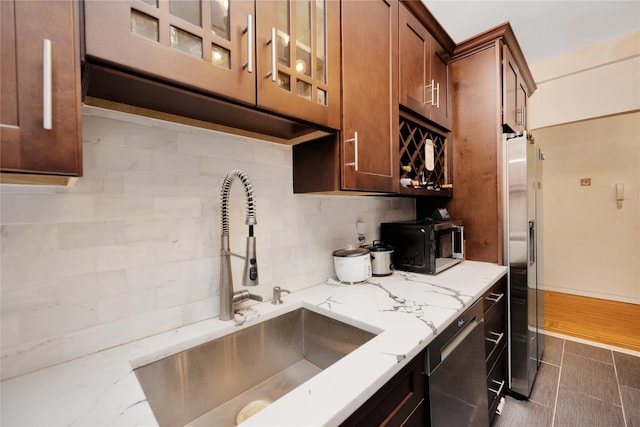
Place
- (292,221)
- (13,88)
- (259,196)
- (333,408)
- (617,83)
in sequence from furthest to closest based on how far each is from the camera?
(617,83) < (292,221) < (259,196) < (333,408) < (13,88)

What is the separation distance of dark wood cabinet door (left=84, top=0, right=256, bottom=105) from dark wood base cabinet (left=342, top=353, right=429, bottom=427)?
88 cm

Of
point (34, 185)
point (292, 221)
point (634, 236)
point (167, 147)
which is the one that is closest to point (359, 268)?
point (292, 221)

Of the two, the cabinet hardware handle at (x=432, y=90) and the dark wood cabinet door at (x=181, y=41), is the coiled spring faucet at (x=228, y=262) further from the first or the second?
the cabinet hardware handle at (x=432, y=90)

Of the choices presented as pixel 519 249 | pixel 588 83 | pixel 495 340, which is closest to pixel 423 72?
pixel 519 249

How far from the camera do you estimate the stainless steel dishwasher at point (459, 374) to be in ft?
3.14

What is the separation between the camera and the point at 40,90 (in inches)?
19.7

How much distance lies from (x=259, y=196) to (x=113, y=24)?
738 mm

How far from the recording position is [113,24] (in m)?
0.59

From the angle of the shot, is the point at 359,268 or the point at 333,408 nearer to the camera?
the point at 333,408

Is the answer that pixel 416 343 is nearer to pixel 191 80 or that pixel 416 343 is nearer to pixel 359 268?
pixel 359 268

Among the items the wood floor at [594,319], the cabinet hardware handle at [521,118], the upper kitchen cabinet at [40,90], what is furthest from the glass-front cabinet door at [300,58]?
the wood floor at [594,319]

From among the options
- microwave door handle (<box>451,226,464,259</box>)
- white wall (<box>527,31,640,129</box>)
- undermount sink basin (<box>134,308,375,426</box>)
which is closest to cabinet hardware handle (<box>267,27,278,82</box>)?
undermount sink basin (<box>134,308,375,426</box>)

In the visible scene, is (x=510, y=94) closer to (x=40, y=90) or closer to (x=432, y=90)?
(x=432, y=90)

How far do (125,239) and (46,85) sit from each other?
1.65 feet
